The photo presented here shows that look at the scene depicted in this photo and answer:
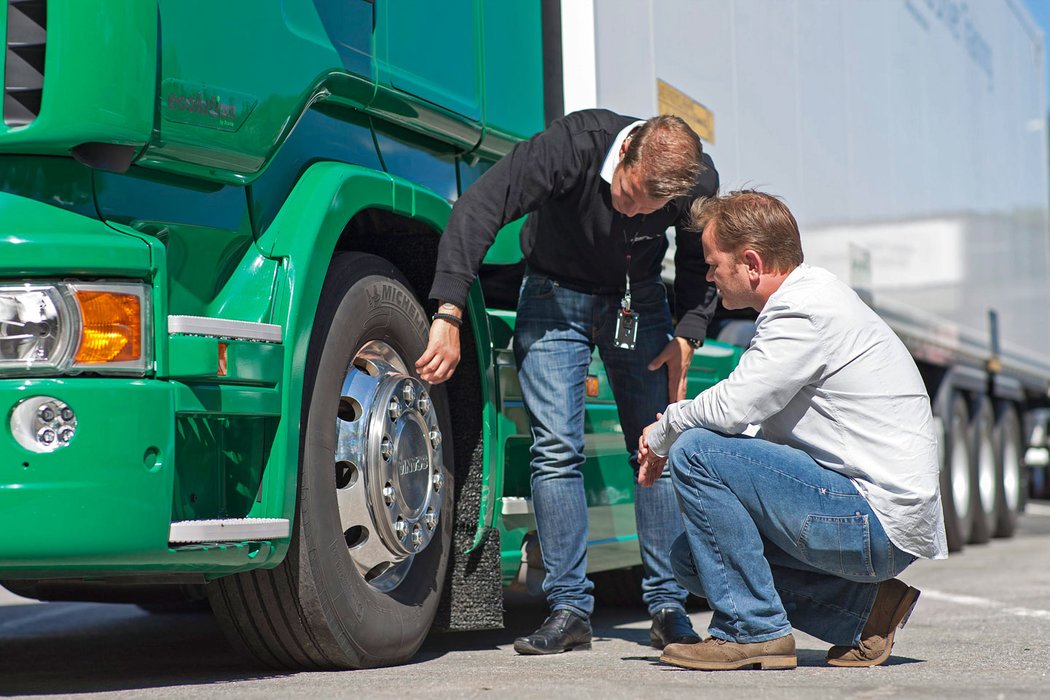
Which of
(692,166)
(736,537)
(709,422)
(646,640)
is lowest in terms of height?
(646,640)

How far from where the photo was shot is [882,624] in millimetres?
3473

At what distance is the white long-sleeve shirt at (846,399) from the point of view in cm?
330

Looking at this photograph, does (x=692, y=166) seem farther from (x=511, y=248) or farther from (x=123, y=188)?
(x=123, y=188)

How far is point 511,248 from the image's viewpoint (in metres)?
4.42

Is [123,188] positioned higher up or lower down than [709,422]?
higher up

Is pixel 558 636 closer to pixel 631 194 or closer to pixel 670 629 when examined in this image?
pixel 670 629

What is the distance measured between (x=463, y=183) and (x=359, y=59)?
734mm

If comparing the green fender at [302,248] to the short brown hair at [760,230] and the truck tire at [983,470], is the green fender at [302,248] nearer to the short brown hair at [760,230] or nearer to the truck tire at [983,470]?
the short brown hair at [760,230]

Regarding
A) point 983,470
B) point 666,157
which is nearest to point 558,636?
point 666,157

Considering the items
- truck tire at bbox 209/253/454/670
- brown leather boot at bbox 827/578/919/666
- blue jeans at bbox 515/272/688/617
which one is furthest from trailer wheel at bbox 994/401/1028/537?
truck tire at bbox 209/253/454/670

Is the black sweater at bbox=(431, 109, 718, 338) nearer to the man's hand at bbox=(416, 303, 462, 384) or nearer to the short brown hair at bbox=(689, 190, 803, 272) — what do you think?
the man's hand at bbox=(416, 303, 462, 384)

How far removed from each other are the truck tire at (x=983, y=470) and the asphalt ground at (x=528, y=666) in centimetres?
417

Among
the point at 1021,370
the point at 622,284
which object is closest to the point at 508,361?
the point at 622,284

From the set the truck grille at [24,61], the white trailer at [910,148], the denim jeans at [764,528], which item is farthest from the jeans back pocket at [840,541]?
the truck grille at [24,61]
